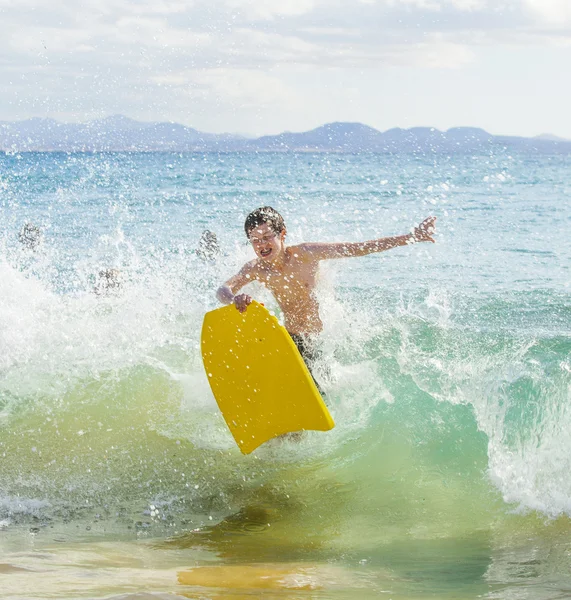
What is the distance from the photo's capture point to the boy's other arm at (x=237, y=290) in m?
4.61

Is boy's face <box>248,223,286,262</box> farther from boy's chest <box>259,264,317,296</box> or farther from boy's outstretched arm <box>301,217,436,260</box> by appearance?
boy's outstretched arm <box>301,217,436,260</box>

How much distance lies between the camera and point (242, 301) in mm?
4594

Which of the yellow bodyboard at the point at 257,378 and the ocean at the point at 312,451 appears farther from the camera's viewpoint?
the yellow bodyboard at the point at 257,378

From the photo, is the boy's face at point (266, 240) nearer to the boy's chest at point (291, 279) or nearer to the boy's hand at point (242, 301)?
the boy's chest at point (291, 279)

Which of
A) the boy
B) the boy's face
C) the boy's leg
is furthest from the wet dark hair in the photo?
the boy's leg

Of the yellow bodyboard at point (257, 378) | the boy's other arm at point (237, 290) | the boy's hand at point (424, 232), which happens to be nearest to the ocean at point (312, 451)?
the yellow bodyboard at point (257, 378)

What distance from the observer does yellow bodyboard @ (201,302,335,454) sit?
4602mm

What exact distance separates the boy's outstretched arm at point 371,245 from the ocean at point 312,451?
0.48m

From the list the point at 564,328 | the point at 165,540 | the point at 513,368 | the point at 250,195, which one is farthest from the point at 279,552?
the point at 250,195

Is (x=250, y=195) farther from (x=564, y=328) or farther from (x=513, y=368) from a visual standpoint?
(x=513, y=368)

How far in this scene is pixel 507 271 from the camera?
35.8 feet

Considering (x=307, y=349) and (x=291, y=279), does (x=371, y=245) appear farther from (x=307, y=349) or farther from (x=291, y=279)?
(x=307, y=349)

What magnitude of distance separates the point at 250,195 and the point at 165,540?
20805 mm

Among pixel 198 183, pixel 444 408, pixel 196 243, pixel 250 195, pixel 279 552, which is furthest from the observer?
pixel 198 183
